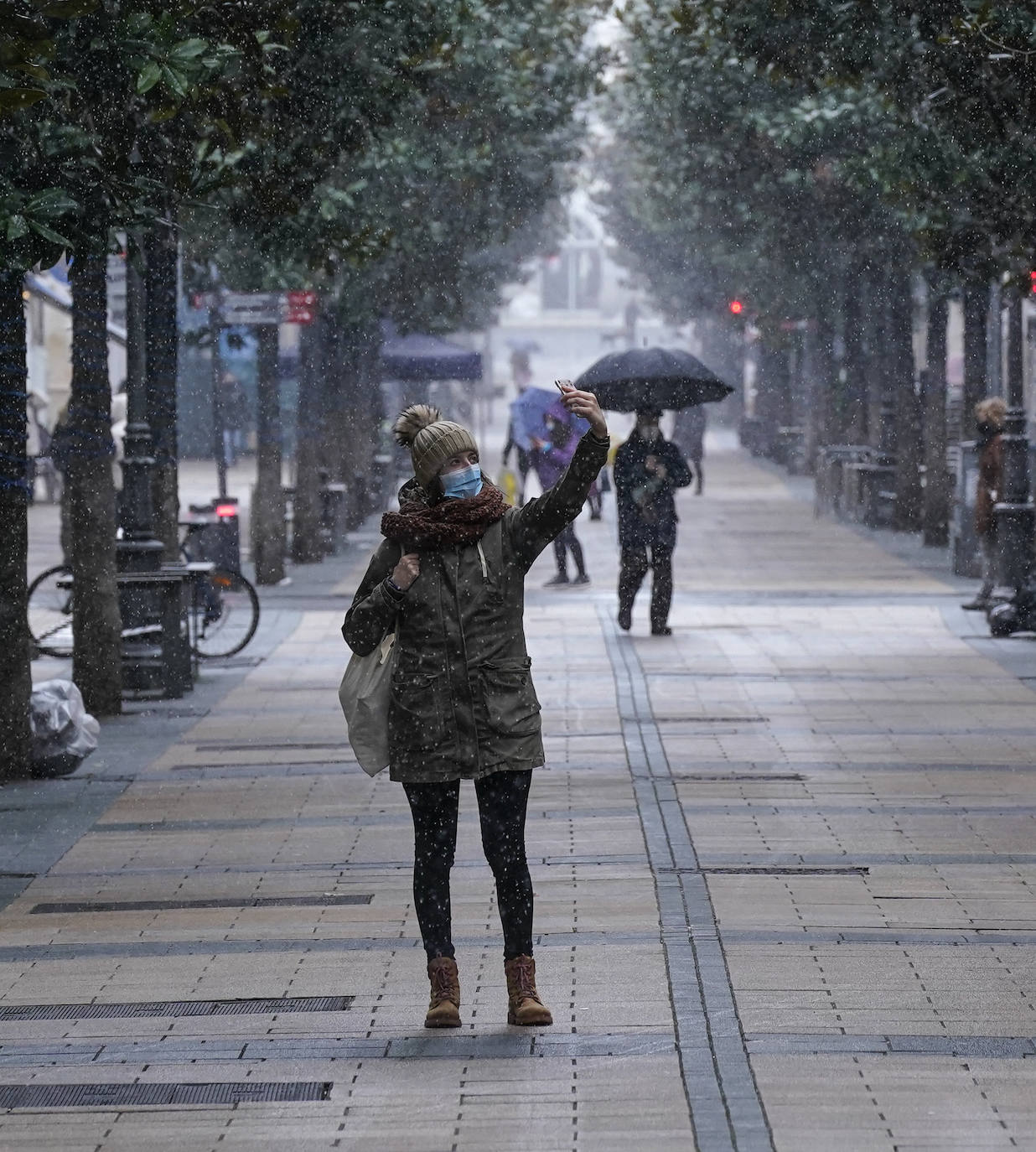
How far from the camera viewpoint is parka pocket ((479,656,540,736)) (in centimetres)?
585

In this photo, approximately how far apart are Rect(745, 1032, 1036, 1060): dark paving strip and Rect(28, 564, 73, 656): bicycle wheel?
10322 millimetres

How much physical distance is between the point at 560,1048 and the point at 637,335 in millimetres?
101442

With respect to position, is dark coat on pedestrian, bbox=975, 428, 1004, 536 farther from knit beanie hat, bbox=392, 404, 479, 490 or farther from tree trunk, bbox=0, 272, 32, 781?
knit beanie hat, bbox=392, 404, 479, 490

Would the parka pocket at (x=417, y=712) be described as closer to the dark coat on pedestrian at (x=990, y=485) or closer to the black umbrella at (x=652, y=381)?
the black umbrella at (x=652, y=381)

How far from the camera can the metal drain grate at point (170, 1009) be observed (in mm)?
6336

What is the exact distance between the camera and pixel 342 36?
43.8 feet

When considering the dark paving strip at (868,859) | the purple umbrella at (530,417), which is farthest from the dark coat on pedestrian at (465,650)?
the purple umbrella at (530,417)

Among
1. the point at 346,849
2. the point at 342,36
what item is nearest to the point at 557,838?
the point at 346,849

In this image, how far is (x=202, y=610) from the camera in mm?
15570

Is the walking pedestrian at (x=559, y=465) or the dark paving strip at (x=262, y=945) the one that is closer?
the dark paving strip at (x=262, y=945)

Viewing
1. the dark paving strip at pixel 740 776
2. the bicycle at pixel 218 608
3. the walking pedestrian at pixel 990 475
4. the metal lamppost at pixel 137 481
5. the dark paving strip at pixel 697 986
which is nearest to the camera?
the dark paving strip at pixel 697 986

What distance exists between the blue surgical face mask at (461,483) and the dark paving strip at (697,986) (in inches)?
61.8

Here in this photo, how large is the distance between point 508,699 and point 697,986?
1168 millimetres

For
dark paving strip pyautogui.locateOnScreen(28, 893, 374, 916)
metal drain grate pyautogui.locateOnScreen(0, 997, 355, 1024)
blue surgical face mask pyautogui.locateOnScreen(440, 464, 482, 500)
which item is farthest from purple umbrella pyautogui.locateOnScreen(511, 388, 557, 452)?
blue surgical face mask pyautogui.locateOnScreen(440, 464, 482, 500)
